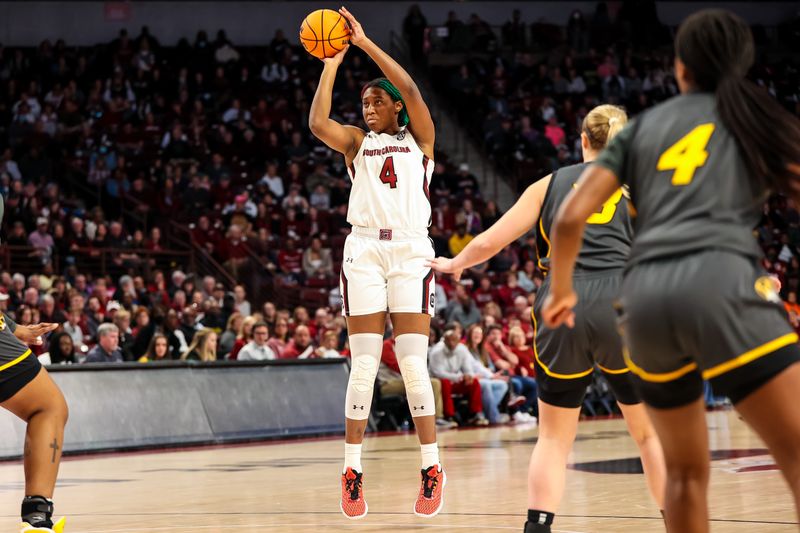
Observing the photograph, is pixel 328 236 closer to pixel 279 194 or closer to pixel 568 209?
pixel 279 194

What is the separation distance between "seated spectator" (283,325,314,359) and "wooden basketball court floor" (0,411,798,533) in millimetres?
2514

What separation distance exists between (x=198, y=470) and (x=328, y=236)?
1088 centimetres

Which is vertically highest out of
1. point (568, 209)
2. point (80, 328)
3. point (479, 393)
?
point (568, 209)

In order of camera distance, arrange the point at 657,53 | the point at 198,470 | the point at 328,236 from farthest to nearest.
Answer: the point at 657,53
the point at 328,236
the point at 198,470

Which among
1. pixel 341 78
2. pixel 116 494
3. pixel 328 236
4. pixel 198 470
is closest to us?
pixel 116 494

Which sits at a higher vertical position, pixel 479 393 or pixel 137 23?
pixel 137 23

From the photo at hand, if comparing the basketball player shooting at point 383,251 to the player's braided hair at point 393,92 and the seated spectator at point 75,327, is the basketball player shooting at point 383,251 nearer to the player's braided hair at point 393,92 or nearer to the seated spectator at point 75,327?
the player's braided hair at point 393,92

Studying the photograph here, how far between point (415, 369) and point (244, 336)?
789 cm

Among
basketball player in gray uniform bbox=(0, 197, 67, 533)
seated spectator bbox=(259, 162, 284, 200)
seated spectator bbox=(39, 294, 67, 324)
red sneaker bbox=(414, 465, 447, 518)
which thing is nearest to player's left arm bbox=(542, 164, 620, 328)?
basketball player in gray uniform bbox=(0, 197, 67, 533)

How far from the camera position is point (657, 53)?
27844 mm

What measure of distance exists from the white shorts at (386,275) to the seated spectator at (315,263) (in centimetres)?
1263

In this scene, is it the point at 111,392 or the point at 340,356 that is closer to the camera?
the point at 111,392

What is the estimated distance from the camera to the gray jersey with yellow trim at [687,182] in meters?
2.98

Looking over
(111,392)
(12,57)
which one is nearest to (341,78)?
(12,57)
